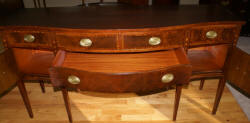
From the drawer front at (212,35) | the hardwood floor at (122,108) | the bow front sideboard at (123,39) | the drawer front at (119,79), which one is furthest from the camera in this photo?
the hardwood floor at (122,108)

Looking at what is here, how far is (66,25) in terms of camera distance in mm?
1241

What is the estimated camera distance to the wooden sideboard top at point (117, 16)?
1258 mm

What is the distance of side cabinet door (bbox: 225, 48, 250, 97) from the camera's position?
4.26 feet

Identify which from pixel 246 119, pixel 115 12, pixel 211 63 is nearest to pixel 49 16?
pixel 115 12

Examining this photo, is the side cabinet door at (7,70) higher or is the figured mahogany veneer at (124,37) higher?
the figured mahogany veneer at (124,37)

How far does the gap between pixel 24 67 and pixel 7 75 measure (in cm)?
15

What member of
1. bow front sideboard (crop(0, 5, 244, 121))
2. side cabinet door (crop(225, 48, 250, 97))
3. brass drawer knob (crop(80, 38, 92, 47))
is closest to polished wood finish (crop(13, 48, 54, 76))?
bow front sideboard (crop(0, 5, 244, 121))

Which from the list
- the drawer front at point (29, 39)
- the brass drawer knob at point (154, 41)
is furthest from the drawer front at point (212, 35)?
the drawer front at point (29, 39)

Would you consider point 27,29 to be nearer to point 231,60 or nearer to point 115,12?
point 115,12

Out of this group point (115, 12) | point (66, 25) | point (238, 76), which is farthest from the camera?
point (115, 12)

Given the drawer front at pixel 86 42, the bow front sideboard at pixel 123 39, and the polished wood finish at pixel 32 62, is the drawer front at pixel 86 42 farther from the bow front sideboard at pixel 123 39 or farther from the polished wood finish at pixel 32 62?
the polished wood finish at pixel 32 62

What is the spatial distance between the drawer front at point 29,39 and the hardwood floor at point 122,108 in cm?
71

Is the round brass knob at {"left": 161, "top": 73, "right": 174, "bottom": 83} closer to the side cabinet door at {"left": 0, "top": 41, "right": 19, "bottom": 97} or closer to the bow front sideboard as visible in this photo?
the bow front sideboard

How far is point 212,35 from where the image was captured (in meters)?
1.31
